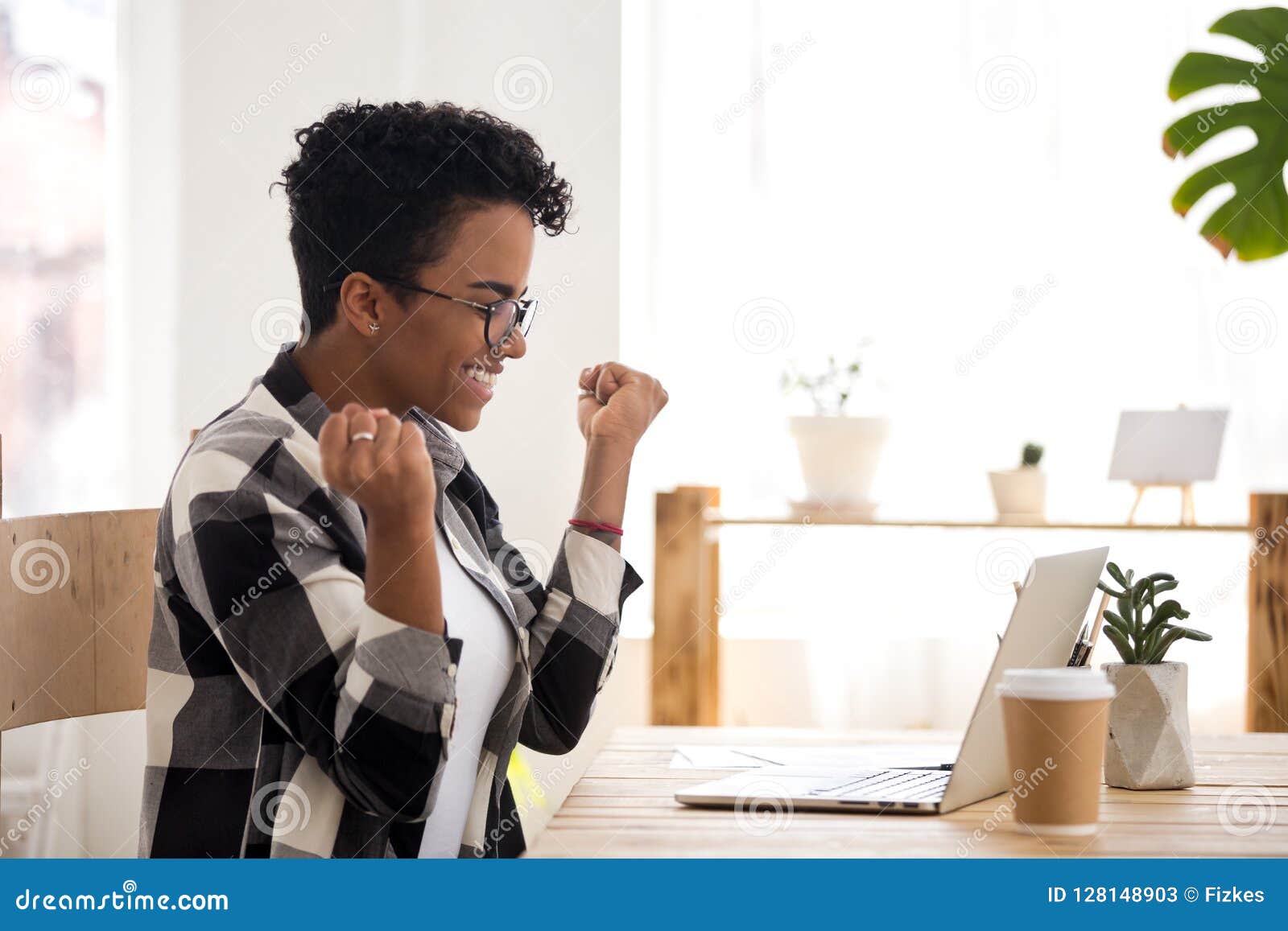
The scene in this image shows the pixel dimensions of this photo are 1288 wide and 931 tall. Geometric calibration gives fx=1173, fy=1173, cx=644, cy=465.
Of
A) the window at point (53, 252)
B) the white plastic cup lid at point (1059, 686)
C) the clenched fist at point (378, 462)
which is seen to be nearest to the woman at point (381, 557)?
the clenched fist at point (378, 462)

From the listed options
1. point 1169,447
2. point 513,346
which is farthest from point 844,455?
point 513,346

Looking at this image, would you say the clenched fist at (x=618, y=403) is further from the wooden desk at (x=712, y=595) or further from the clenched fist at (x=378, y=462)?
the wooden desk at (x=712, y=595)

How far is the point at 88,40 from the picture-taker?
2.47m

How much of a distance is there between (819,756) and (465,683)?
0.41 m

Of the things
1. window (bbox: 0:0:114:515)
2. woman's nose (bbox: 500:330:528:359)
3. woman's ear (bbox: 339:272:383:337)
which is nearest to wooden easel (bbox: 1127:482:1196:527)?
woman's nose (bbox: 500:330:528:359)

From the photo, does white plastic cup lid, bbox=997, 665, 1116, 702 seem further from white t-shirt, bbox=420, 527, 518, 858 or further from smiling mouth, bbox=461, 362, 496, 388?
smiling mouth, bbox=461, 362, 496, 388

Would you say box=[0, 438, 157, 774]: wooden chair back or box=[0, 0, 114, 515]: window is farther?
box=[0, 0, 114, 515]: window

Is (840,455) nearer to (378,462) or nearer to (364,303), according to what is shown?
(364,303)

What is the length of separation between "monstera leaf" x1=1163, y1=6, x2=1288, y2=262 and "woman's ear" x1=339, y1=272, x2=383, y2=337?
151cm

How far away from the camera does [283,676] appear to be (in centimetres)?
99

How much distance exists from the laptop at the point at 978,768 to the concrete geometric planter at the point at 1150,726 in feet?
0.20

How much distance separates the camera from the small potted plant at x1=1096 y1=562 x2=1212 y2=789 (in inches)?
44.0

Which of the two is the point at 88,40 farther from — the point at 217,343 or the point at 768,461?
the point at 768,461

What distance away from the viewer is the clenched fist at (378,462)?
0.87 metres
